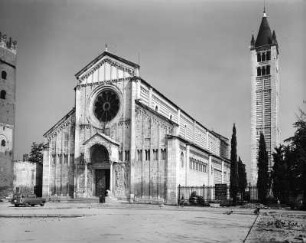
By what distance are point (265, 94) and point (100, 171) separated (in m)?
37.6

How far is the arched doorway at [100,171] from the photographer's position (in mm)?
44188

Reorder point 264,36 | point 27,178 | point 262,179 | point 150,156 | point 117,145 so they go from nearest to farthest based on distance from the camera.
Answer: point 150,156, point 117,145, point 262,179, point 27,178, point 264,36

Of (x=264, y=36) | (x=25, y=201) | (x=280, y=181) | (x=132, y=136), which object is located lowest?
(x=25, y=201)

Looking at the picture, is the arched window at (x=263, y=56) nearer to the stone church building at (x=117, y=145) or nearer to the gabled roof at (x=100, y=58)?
the stone church building at (x=117, y=145)

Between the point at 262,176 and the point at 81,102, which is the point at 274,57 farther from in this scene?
the point at 81,102

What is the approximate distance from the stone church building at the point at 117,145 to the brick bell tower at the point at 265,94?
2286 cm

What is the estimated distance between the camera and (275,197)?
4675 cm

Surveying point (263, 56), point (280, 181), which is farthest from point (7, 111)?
point (263, 56)

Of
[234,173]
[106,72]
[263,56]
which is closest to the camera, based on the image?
[234,173]

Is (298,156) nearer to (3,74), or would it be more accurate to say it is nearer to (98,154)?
(98,154)

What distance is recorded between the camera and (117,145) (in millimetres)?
43406

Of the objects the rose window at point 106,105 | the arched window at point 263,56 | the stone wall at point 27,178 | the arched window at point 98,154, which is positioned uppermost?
the arched window at point 263,56

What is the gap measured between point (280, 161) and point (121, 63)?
2126cm

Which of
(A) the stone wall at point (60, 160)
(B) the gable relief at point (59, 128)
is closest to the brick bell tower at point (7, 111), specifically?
(A) the stone wall at point (60, 160)
